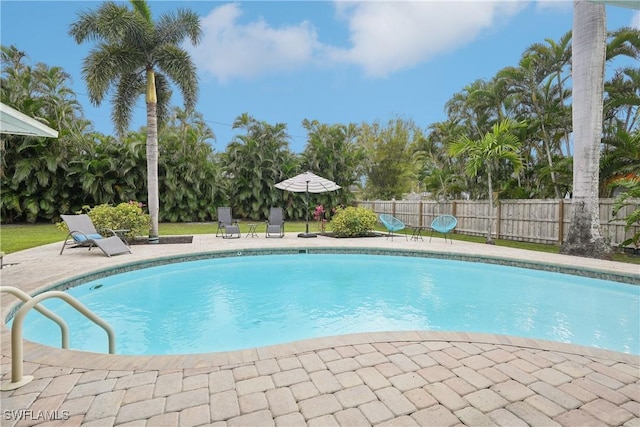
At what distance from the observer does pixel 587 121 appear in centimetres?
819

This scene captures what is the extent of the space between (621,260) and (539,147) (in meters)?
8.01

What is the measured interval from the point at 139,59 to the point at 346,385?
456 inches

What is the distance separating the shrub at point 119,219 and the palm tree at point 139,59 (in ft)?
1.39

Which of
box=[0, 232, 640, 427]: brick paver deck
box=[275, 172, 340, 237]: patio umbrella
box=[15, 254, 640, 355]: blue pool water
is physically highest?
box=[275, 172, 340, 237]: patio umbrella

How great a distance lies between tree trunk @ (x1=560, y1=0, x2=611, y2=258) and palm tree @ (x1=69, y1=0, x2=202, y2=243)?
10618 millimetres

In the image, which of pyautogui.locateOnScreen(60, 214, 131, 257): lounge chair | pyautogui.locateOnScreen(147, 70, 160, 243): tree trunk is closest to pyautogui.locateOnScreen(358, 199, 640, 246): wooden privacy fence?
pyautogui.locateOnScreen(147, 70, 160, 243): tree trunk

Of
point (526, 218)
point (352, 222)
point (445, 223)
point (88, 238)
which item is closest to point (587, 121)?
point (526, 218)

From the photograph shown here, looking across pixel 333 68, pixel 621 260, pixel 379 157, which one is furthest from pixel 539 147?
pixel 333 68

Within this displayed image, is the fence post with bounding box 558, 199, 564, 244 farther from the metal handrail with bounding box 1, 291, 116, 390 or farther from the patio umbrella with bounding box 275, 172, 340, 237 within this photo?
the metal handrail with bounding box 1, 291, 116, 390

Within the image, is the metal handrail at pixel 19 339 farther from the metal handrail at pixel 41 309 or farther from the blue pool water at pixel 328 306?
the blue pool water at pixel 328 306

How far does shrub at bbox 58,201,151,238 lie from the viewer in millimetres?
9664

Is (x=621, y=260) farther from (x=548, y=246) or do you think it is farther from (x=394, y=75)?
(x=394, y=75)

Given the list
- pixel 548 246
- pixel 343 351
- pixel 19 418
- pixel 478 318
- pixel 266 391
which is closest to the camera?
pixel 19 418

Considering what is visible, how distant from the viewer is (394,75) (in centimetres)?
2408
